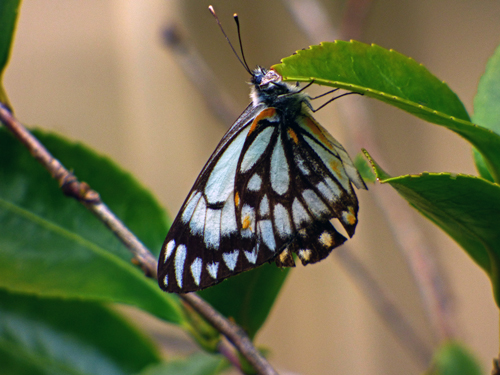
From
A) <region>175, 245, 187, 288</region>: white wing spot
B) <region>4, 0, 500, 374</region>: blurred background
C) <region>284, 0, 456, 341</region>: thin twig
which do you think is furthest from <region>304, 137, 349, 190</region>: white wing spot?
<region>4, 0, 500, 374</region>: blurred background

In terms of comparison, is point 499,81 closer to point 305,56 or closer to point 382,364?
point 305,56

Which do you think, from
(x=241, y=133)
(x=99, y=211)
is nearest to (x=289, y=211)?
(x=241, y=133)

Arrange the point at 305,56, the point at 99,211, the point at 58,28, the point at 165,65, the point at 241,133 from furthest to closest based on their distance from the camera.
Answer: the point at 165,65, the point at 58,28, the point at 241,133, the point at 99,211, the point at 305,56

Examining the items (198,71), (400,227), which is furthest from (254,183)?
(198,71)

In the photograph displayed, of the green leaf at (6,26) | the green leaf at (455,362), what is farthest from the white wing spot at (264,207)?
the green leaf at (455,362)

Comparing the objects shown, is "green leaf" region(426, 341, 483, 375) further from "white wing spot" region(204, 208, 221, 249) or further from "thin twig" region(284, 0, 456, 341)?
"white wing spot" region(204, 208, 221, 249)

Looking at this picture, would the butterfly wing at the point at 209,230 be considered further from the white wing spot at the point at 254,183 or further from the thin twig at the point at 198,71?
the thin twig at the point at 198,71
